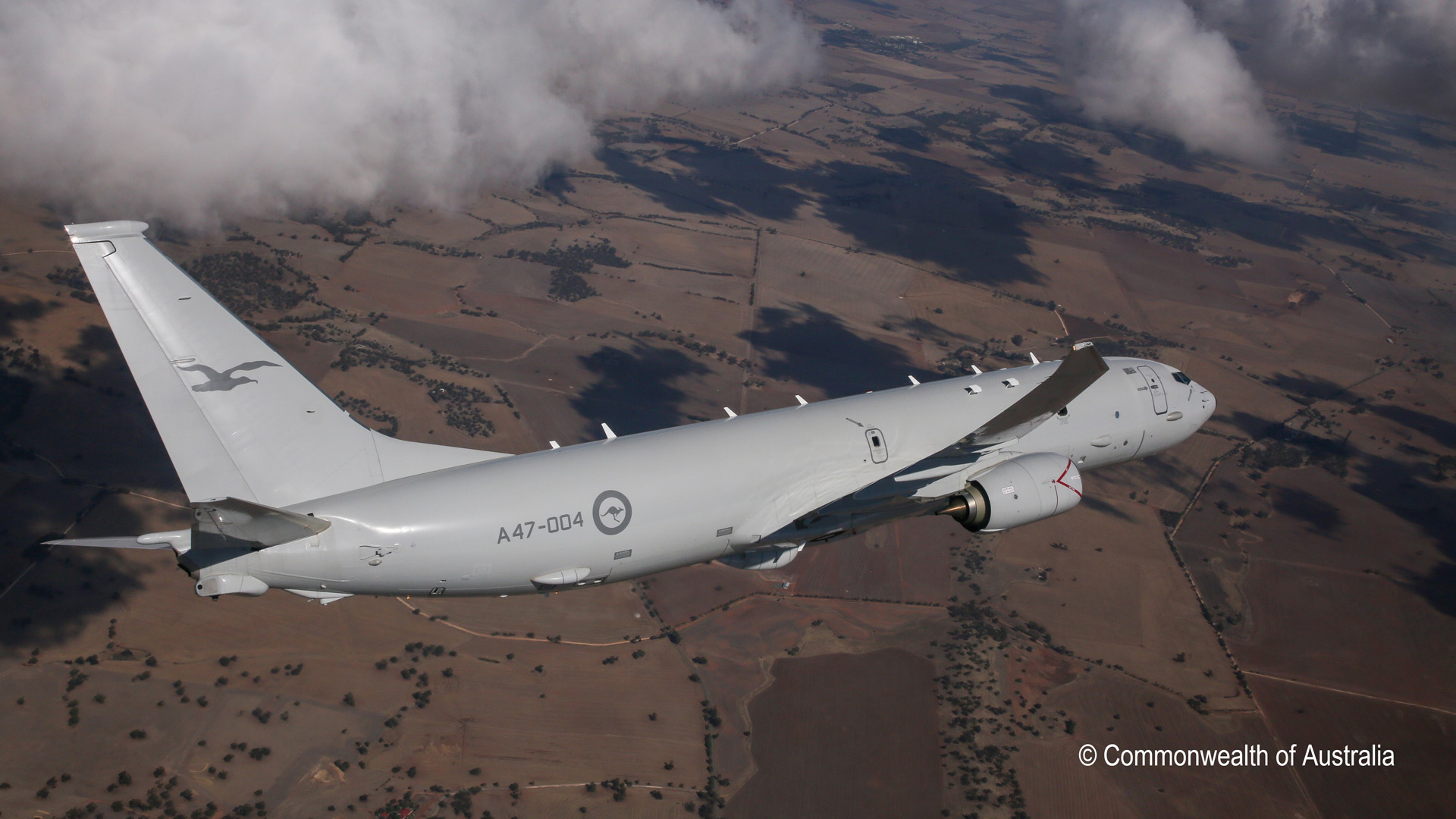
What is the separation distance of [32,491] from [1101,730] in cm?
8084

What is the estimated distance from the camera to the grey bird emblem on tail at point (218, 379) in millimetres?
Answer: 21594

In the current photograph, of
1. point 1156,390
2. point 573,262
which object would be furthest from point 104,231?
point 573,262

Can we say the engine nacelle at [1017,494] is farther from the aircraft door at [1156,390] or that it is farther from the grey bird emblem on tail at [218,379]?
the grey bird emblem on tail at [218,379]

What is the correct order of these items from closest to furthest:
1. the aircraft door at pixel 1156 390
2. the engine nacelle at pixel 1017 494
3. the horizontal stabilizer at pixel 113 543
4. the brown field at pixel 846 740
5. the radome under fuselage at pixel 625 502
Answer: the horizontal stabilizer at pixel 113 543 < the radome under fuselage at pixel 625 502 < the engine nacelle at pixel 1017 494 < the aircraft door at pixel 1156 390 < the brown field at pixel 846 740

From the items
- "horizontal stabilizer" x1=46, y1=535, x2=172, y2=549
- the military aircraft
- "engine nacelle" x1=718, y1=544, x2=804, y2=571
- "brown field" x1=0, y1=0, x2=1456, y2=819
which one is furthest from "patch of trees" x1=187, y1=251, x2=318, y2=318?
"engine nacelle" x1=718, y1=544, x2=804, y2=571

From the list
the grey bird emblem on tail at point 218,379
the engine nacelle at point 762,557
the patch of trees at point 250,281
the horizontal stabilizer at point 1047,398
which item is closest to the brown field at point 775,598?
the patch of trees at point 250,281

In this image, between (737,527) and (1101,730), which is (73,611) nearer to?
(737,527)

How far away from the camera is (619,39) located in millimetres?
188250

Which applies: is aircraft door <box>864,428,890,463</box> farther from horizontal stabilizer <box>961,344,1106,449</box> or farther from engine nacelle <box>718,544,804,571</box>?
engine nacelle <box>718,544,804,571</box>

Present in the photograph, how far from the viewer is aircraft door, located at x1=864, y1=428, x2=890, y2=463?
1126 inches

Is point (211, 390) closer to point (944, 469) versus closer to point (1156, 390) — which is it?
point (944, 469)

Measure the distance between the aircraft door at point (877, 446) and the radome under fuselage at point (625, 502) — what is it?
0.23 feet

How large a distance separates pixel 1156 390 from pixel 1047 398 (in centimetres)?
1454

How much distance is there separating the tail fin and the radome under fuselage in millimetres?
1223
